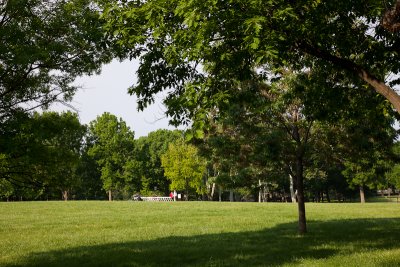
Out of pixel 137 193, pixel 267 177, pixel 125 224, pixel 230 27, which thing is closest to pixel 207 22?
pixel 230 27

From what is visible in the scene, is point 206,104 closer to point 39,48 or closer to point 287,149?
point 39,48

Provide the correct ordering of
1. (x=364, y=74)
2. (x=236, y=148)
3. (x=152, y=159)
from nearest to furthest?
(x=364, y=74) → (x=236, y=148) → (x=152, y=159)

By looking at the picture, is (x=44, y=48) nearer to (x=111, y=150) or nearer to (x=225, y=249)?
(x=225, y=249)

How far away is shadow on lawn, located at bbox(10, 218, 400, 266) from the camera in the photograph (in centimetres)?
1301

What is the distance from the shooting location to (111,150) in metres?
84.4

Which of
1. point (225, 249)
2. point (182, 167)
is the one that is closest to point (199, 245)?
point (225, 249)

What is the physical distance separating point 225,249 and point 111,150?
7195cm

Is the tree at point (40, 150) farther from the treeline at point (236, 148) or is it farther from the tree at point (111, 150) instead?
the tree at point (111, 150)

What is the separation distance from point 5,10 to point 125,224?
16964 mm

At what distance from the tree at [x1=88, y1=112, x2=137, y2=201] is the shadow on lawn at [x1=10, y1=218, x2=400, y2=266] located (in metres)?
66.5

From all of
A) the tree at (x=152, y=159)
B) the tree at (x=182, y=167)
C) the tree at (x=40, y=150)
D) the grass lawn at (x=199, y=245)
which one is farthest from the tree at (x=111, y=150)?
the tree at (x=40, y=150)

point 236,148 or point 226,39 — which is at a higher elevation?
point 226,39

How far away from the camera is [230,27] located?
8.41 meters

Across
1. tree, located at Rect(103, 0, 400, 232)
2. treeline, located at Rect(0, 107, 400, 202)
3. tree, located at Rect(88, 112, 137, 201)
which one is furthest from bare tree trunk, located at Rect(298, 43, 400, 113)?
tree, located at Rect(88, 112, 137, 201)
